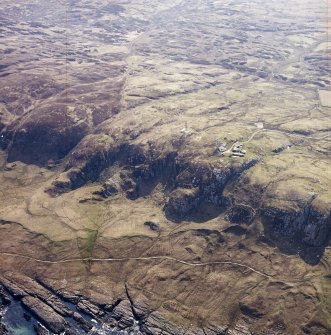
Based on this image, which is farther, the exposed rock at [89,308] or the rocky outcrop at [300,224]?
the rocky outcrop at [300,224]

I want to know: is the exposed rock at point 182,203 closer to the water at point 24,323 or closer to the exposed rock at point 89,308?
the exposed rock at point 89,308

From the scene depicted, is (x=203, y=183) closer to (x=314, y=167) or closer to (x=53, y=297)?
(x=314, y=167)

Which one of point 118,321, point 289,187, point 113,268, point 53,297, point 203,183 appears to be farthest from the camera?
point 203,183

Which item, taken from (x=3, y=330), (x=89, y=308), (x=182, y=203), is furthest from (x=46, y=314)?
(x=182, y=203)

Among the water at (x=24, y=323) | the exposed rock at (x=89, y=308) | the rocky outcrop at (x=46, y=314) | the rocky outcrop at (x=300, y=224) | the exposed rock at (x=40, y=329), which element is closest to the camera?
the exposed rock at (x=40, y=329)

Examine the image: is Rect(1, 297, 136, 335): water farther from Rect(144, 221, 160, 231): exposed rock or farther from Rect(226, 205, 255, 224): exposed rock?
Rect(226, 205, 255, 224): exposed rock

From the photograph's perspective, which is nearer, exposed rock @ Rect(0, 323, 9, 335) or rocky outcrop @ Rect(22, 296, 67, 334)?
exposed rock @ Rect(0, 323, 9, 335)

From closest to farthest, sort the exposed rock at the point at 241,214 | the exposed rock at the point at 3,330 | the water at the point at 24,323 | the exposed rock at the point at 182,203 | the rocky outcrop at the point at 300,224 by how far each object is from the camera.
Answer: the exposed rock at the point at 3,330, the water at the point at 24,323, the rocky outcrop at the point at 300,224, the exposed rock at the point at 241,214, the exposed rock at the point at 182,203

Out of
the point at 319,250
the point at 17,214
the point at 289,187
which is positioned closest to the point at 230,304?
the point at 319,250

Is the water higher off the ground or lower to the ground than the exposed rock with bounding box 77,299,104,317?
lower

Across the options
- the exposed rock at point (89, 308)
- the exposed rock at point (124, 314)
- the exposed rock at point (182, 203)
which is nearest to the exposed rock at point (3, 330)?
the exposed rock at point (89, 308)

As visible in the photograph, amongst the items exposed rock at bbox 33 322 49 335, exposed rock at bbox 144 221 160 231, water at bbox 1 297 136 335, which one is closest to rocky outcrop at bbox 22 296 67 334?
exposed rock at bbox 33 322 49 335
